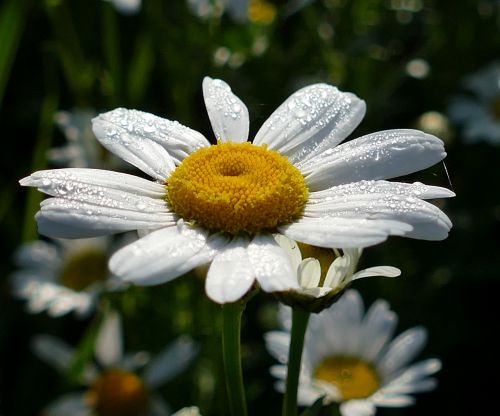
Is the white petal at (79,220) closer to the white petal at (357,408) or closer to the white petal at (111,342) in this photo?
the white petal at (357,408)

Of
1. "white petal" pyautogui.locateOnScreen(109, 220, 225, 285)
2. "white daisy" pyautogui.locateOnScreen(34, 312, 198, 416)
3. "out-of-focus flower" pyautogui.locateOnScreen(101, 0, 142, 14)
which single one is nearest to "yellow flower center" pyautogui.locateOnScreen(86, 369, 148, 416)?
"white daisy" pyautogui.locateOnScreen(34, 312, 198, 416)

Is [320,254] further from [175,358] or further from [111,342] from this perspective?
[111,342]

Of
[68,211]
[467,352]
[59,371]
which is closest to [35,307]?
[59,371]

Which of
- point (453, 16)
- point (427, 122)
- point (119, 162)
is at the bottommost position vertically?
point (119, 162)

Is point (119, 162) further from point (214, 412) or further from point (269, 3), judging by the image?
point (214, 412)

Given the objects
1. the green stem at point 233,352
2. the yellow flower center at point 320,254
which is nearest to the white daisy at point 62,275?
the yellow flower center at point 320,254
